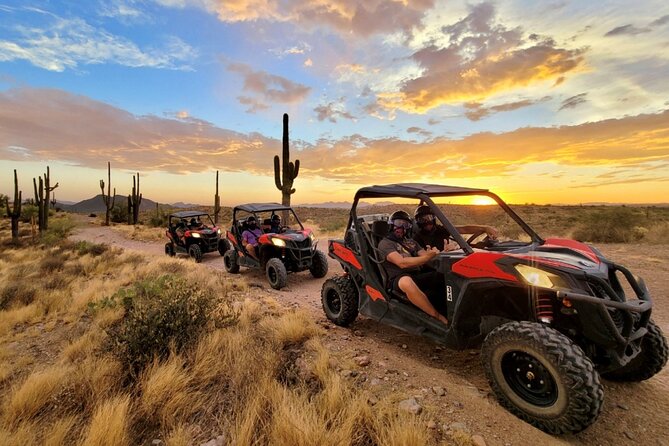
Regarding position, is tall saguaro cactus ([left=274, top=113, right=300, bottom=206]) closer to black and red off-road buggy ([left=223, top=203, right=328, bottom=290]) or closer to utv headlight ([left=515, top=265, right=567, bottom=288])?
black and red off-road buggy ([left=223, top=203, right=328, bottom=290])

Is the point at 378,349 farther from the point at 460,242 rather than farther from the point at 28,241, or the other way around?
the point at 28,241

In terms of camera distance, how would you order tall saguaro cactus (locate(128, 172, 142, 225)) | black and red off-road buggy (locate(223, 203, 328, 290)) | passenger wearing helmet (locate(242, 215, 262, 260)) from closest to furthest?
1. black and red off-road buggy (locate(223, 203, 328, 290))
2. passenger wearing helmet (locate(242, 215, 262, 260))
3. tall saguaro cactus (locate(128, 172, 142, 225))

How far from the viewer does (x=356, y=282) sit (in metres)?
4.95

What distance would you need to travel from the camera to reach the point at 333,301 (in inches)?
212

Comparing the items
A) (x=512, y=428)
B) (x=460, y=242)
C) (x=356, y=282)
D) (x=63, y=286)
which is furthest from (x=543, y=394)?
(x=63, y=286)

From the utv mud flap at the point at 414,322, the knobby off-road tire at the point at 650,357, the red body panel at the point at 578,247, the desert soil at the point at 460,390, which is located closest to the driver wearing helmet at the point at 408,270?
the utv mud flap at the point at 414,322

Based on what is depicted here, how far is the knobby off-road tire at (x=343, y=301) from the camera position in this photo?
4.99 m

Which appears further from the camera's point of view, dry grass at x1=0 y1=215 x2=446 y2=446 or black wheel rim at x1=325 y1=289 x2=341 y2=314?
black wheel rim at x1=325 y1=289 x2=341 y2=314

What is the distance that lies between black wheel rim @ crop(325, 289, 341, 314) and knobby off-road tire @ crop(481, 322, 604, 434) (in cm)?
260

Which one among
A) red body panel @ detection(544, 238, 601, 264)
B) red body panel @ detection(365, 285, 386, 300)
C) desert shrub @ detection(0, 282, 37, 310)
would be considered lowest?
desert shrub @ detection(0, 282, 37, 310)

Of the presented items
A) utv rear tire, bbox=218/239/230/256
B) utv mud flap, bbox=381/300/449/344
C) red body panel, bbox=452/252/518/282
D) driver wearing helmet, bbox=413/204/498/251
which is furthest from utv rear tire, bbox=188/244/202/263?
red body panel, bbox=452/252/518/282

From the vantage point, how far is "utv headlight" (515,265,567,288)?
280 cm

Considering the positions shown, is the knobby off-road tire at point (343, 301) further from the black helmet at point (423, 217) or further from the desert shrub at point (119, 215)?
the desert shrub at point (119, 215)

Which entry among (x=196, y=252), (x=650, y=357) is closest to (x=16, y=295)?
(x=196, y=252)
